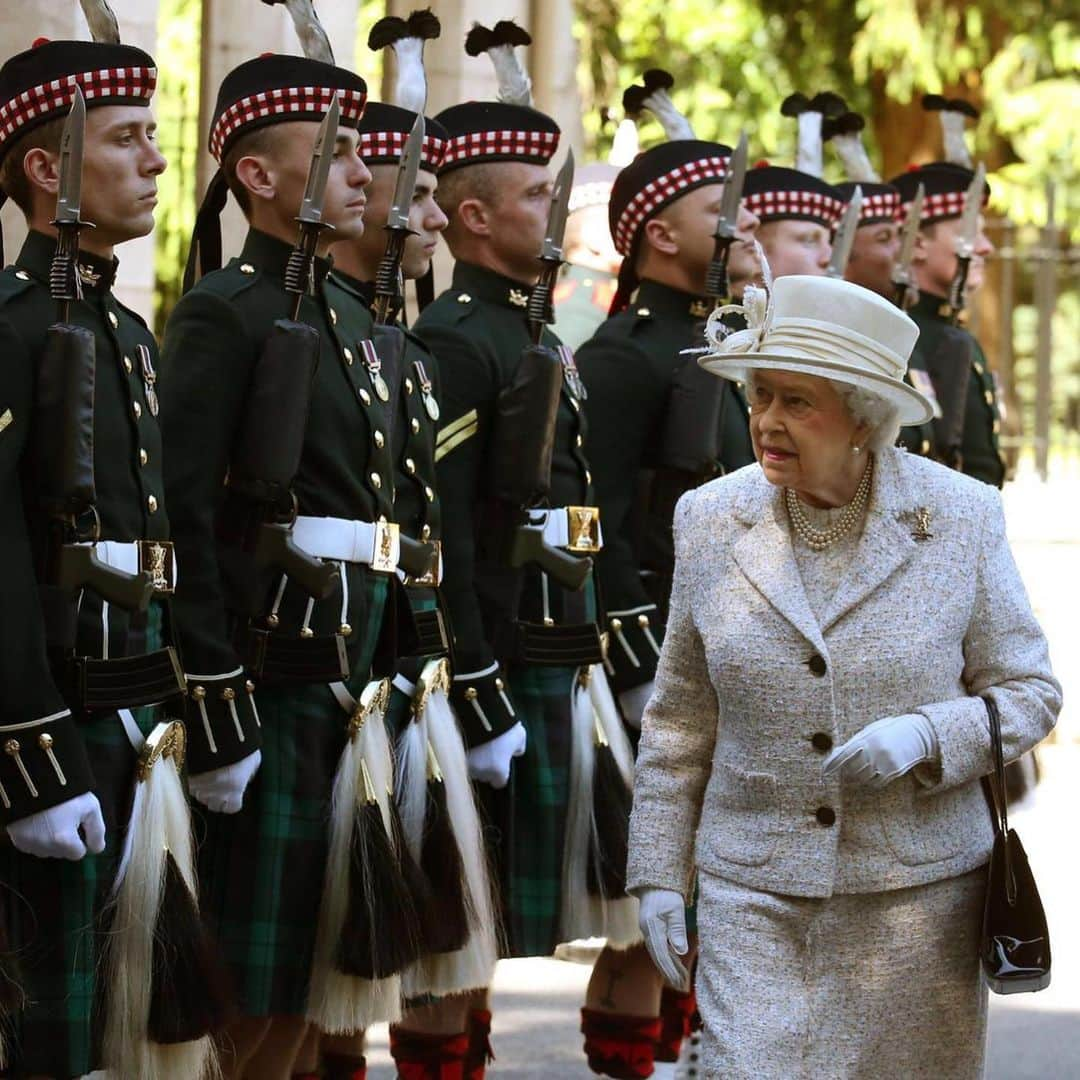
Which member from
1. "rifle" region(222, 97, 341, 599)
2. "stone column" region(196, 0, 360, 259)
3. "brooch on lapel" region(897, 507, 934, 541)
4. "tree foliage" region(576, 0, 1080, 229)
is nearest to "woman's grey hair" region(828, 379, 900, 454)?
"brooch on lapel" region(897, 507, 934, 541)

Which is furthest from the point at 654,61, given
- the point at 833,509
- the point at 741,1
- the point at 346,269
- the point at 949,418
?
the point at 833,509

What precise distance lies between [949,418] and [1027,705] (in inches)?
185

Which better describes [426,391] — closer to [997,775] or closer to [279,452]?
[279,452]

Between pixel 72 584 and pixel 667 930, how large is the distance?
1167 mm

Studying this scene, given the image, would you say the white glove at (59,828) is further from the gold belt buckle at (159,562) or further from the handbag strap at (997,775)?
the handbag strap at (997,775)

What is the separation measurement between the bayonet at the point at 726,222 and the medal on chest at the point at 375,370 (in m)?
1.49

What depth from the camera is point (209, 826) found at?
5.11 meters

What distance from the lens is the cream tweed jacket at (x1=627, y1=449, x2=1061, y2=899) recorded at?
412 centimetres

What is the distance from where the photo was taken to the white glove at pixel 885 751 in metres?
4.00

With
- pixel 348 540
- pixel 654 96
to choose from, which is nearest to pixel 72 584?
pixel 348 540

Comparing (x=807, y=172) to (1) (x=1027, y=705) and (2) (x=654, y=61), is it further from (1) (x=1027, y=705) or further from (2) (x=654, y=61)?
(2) (x=654, y=61)

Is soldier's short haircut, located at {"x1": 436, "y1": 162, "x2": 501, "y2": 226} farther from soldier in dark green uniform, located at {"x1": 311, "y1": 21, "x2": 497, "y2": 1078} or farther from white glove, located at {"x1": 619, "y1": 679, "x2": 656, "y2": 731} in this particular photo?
white glove, located at {"x1": 619, "y1": 679, "x2": 656, "y2": 731}

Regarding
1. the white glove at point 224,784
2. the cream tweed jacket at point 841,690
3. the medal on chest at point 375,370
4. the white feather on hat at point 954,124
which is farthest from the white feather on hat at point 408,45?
the white feather on hat at point 954,124

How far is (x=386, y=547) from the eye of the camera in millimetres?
5297
